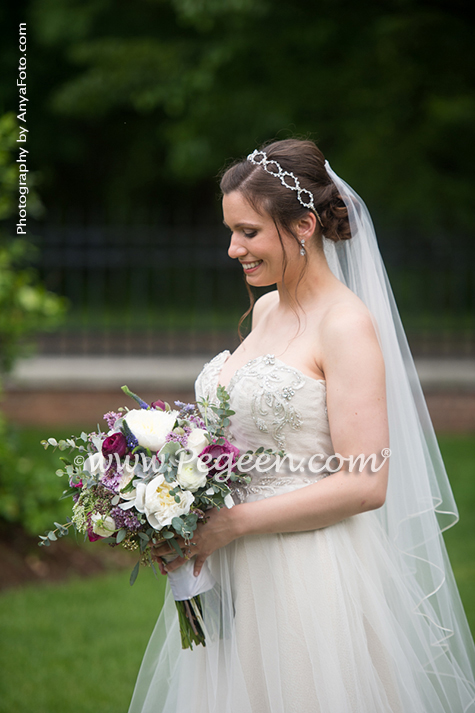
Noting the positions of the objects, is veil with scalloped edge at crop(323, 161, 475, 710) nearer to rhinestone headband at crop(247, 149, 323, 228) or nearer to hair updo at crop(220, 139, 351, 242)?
hair updo at crop(220, 139, 351, 242)

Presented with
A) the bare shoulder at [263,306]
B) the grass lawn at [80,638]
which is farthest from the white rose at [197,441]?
the grass lawn at [80,638]

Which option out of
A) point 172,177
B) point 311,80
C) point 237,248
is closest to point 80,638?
point 237,248

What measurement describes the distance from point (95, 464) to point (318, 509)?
698 millimetres

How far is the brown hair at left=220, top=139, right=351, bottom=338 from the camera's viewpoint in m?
2.29

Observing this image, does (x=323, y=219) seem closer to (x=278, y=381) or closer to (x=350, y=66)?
(x=278, y=381)

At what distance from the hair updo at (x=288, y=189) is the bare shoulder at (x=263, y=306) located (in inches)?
15.3

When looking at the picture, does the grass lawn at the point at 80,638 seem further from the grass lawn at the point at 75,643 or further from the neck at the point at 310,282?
the neck at the point at 310,282

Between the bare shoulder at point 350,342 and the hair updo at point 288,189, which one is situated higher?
the hair updo at point 288,189

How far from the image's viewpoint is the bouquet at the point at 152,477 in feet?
6.62

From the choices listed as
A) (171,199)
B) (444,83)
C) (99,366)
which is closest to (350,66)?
(444,83)

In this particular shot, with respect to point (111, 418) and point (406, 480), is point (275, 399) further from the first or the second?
point (406, 480)

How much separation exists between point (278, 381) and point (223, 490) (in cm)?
39

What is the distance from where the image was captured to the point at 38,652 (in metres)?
4.05

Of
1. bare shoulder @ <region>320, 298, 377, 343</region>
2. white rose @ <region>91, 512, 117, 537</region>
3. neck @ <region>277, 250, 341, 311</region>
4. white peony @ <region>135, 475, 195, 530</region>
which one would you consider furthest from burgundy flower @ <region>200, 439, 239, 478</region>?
neck @ <region>277, 250, 341, 311</region>
